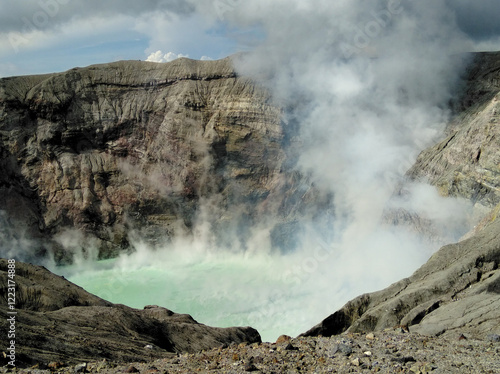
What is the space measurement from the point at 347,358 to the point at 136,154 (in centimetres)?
3314

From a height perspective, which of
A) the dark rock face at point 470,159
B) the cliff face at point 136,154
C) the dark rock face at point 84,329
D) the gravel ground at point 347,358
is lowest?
the gravel ground at point 347,358

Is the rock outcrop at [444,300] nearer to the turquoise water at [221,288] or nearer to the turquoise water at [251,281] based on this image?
the turquoise water at [251,281]

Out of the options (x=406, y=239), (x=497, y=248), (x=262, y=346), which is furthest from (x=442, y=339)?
(x=406, y=239)

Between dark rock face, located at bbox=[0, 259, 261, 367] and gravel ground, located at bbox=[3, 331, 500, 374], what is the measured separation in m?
1.96

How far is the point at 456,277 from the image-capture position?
15.0 m

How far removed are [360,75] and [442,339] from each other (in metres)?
28.6

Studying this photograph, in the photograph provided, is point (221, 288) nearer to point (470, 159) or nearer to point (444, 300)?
point (470, 159)

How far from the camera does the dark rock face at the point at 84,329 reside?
41.9 feet

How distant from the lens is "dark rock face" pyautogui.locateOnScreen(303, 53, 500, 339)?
40.4 ft

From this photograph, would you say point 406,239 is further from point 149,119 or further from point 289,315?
point 149,119

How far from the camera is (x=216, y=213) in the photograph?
38812 millimetres

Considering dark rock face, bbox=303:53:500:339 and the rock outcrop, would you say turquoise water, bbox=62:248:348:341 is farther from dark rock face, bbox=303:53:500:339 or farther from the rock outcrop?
the rock outcrop

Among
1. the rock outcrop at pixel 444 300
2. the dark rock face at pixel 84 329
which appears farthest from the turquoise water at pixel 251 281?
the rock outcrop at pixel 444 300

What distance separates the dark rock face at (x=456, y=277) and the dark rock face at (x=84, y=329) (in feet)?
17.1
